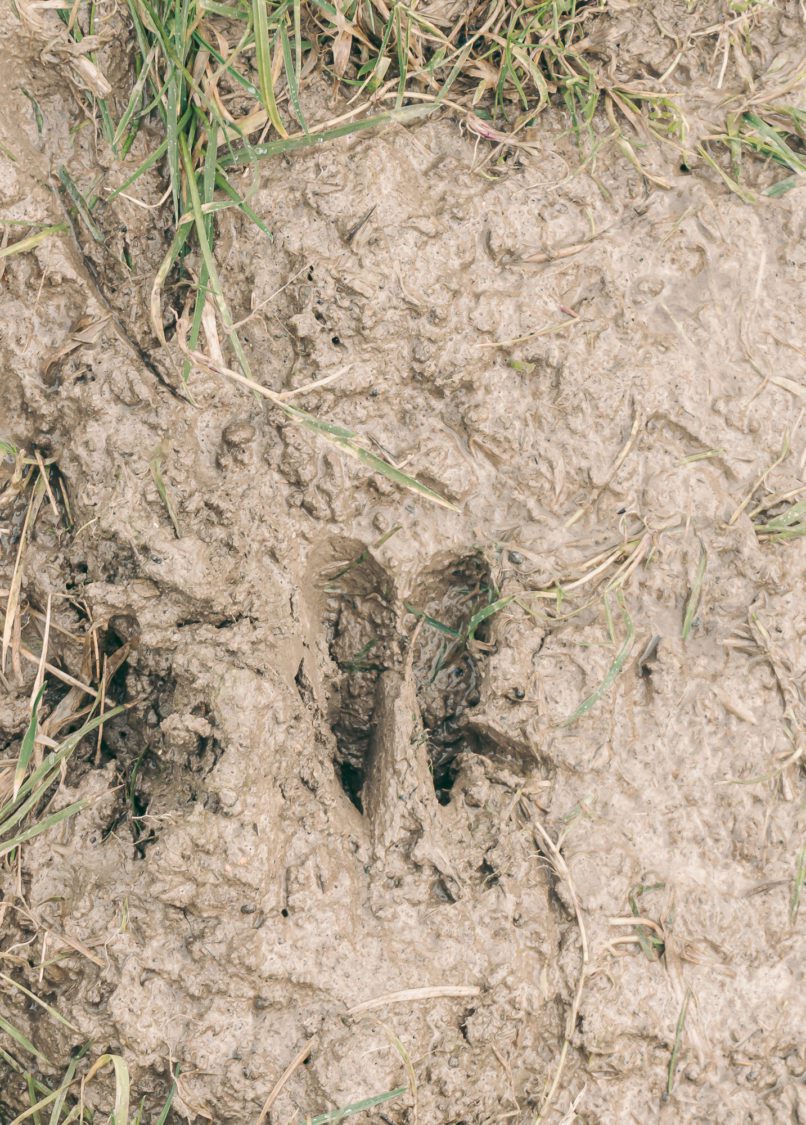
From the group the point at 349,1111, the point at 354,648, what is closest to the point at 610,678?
the point at 354,648

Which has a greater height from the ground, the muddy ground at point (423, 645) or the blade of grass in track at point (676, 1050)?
the muddy ground at point (423, 645)

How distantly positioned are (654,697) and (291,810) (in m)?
0.79

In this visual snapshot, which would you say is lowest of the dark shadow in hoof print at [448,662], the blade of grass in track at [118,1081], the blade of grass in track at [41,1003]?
the blade of grass in track at [118,1081]

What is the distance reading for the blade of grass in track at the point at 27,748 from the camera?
1972mm

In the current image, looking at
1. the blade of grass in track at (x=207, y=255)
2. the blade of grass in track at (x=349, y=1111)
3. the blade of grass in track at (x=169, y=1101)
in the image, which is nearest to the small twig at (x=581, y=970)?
the blade of grass in track at (x=349, y=1111)

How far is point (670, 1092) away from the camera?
2.07 m

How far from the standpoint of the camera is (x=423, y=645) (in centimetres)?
221

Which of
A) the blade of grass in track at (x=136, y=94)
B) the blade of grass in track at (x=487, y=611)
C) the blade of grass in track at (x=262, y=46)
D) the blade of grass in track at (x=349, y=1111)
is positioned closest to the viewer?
the blade of grass in track at (x=262, y=46)

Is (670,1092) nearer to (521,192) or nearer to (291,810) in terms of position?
(291,810)

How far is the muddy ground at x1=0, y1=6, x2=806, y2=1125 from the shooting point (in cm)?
196

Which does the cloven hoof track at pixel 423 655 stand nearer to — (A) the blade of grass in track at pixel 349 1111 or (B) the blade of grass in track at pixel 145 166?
(A) the blade of grass in track at pixel 349 1111

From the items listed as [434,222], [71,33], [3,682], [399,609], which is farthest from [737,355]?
[3,682]

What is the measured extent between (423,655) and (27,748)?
814mm

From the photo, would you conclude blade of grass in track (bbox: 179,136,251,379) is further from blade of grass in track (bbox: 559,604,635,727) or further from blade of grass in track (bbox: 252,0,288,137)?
blade of grass in track (bbox: 559,604,635,727)
